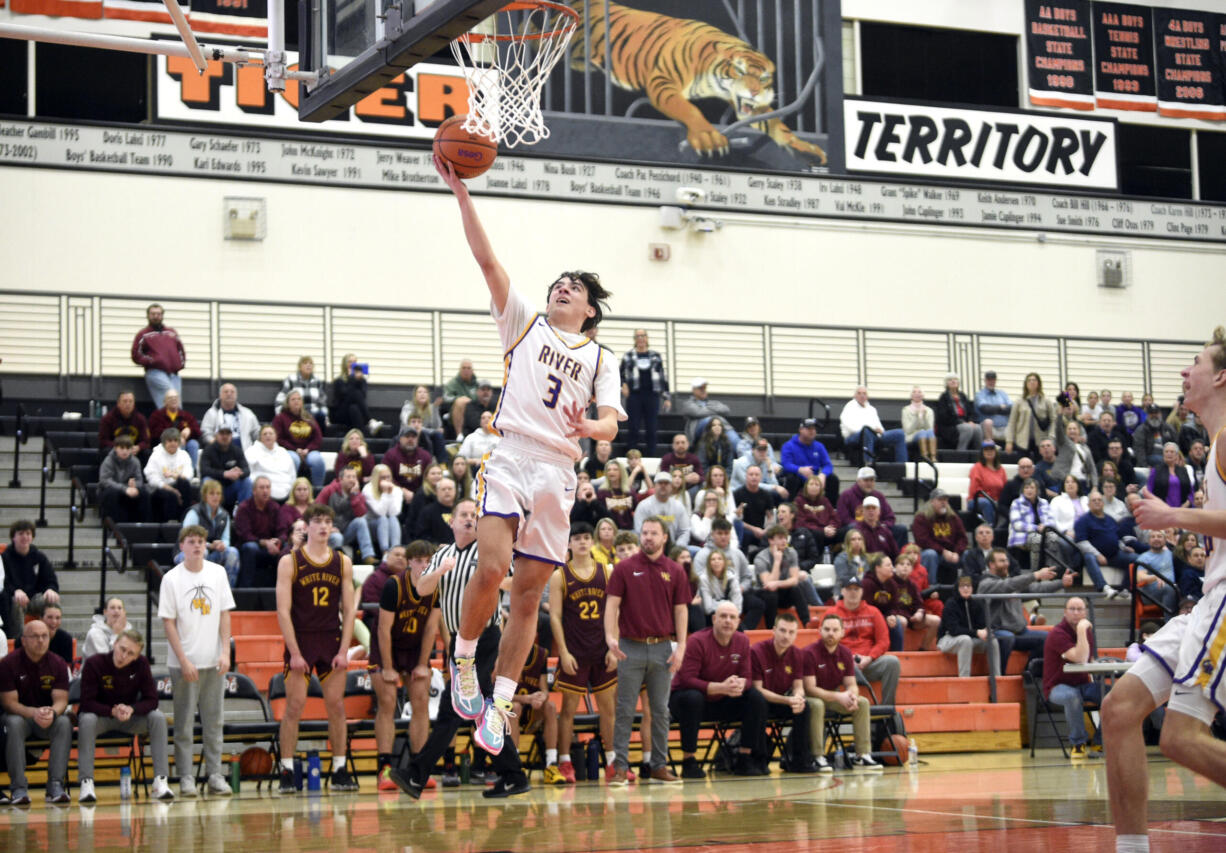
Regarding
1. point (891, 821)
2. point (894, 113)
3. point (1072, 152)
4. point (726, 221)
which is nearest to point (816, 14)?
point (894, 113)

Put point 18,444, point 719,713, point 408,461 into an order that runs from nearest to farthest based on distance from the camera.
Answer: point 719,713 < point 408,461 < point 18,444

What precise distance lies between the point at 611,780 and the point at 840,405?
11979 millimetres

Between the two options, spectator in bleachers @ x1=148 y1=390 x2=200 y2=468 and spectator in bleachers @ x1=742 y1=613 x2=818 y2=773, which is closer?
spectator in bleachers @ x1=742 y1=613 x2=818 y2=773

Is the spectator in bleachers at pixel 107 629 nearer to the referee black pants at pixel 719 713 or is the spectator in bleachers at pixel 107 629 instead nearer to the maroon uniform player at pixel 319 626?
the maroon uniform player at pixel 319 626

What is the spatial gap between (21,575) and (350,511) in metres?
3.28

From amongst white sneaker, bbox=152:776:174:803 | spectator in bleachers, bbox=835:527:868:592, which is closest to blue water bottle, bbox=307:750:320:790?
white sneaker, bbox=152:776:174:803

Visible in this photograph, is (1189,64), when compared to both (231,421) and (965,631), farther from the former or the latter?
(231,421)

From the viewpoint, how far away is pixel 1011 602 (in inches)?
614

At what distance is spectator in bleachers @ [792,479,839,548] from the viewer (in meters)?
16.6

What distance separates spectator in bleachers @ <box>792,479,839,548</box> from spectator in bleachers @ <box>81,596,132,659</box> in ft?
25.1

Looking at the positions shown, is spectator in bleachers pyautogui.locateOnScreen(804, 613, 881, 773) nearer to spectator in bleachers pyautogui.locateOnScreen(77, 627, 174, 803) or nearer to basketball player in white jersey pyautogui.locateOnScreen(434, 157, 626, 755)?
spectator in bleachers pyautogui.locateOnScreen(77, 627, 174, 803)

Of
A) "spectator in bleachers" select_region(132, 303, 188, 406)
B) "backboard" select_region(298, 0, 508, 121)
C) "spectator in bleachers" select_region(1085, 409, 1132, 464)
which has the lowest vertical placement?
"spectator in bleachers" select_region(1085, 409, 1132, 464)

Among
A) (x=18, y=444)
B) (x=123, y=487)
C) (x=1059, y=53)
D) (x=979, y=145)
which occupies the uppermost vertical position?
(x=1059, y=53)

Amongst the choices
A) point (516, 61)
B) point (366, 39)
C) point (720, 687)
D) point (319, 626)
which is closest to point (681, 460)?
point (720, 687)
